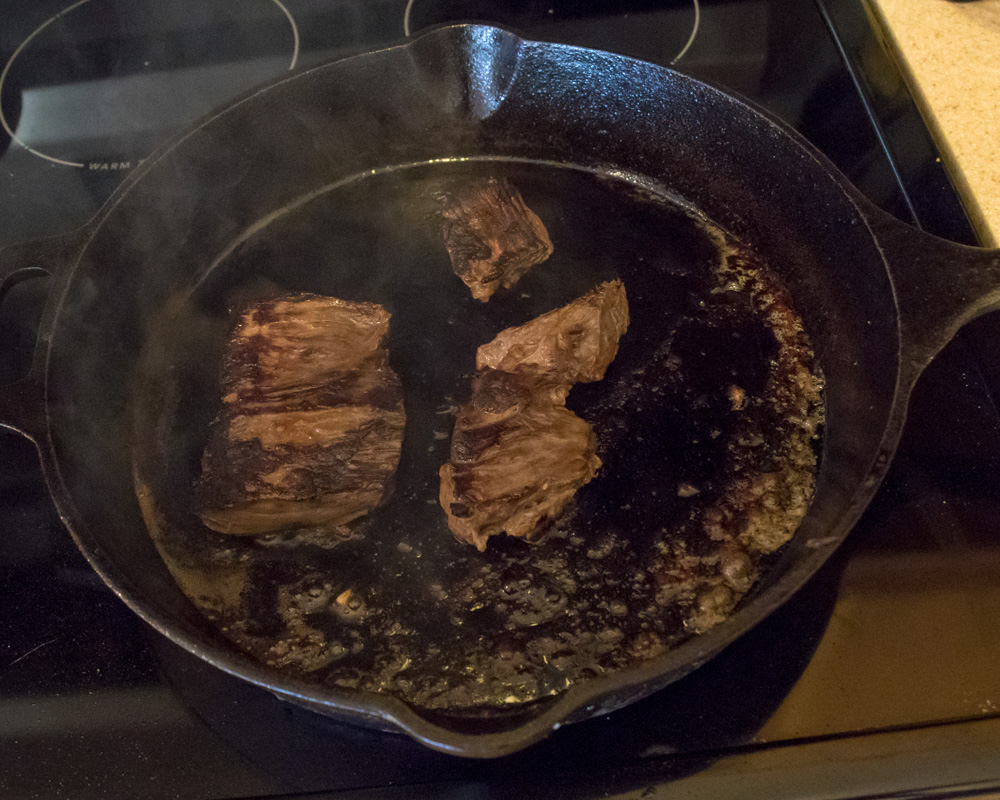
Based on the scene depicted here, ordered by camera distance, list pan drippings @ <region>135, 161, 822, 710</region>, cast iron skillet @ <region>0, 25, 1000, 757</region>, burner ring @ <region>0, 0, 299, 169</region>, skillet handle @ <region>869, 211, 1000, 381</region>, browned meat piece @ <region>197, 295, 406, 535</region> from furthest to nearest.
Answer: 1. burner ring @ <region>0, 0, 299, 169</region>
2. browned meat piece @ <region>197, 295, 406, 535</region>
3. pan drippings @ <region>135, 161, 822, 710</region>
4. skillet handle @ <region>869, 211, 1000, 381</region>
5. cast iron skillet @ <region>0, 25, 1000, 757</region>

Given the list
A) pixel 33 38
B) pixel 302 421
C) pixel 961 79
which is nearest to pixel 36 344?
pixel 302 421

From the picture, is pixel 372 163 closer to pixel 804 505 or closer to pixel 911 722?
pixel 804 505

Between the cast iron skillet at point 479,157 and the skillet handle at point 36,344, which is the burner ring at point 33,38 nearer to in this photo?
the cast iron skillet at point 479,157

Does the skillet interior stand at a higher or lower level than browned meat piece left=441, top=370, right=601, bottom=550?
higher

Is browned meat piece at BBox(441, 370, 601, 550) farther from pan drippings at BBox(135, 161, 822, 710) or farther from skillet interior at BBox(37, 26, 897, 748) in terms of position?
skillet interior at BBox(37, 26, 897, 748)

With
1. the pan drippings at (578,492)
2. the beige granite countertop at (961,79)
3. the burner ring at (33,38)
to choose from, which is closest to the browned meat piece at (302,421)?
the pan drippings at (578,492)

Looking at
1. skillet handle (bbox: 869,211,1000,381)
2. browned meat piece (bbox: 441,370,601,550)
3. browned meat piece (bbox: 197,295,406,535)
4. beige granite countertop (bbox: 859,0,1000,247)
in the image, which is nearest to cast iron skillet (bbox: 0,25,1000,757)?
skillet handle (bbox: 869,211,1000,381)
